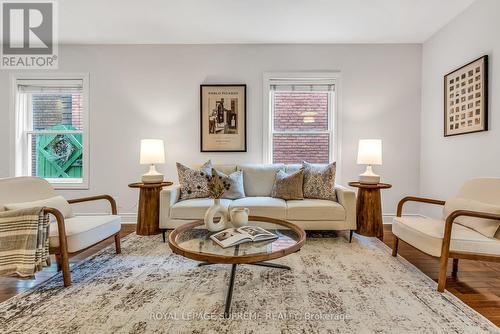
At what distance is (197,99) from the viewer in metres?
3.85

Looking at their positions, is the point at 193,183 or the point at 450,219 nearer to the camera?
the point at 450,219

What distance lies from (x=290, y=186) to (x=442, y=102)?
2.28 meters

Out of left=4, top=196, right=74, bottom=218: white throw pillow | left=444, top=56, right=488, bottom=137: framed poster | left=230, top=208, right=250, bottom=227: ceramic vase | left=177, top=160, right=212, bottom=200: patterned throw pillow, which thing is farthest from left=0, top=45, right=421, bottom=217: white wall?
left=230, top=208, right=250, bottom=227: ceramic vase

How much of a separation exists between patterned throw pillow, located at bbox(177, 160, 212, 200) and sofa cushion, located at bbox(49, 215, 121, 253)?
2.76 feet

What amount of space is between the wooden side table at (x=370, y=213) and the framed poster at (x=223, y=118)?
174 cm

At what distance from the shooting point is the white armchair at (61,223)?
1.92 metres

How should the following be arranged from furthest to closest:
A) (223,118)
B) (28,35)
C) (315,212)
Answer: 1. (223,118)
2. (28,35)
3. (315,212)

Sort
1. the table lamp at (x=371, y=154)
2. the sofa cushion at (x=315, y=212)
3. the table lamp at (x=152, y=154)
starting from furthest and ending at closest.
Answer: the table lamp at (x=152, y=154) → the table lamp at (x=371, y=154) → the sofa cushion at (x=315, y=212)

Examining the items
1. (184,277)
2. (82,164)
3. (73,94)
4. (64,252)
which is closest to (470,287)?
(184,277)

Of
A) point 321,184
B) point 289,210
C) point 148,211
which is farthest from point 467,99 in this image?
point 148,211

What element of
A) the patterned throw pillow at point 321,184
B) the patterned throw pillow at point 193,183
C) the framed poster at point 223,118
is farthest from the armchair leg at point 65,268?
the patterned throw pillow at point 321,184

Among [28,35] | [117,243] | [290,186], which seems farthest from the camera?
[28,35]

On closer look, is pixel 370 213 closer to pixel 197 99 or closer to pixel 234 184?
pixel 234 184

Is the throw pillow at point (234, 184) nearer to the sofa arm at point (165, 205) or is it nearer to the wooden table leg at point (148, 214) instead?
the sofa arm at point (165, 205)
